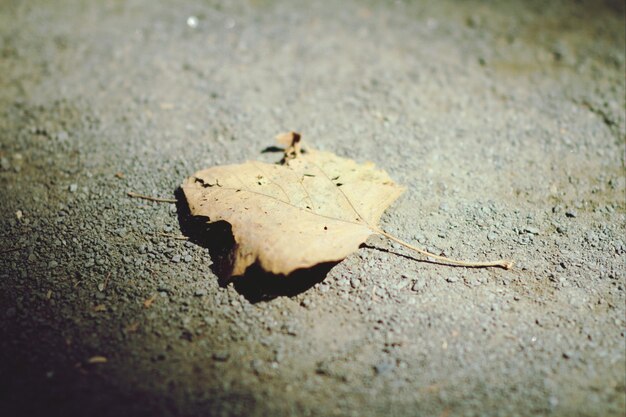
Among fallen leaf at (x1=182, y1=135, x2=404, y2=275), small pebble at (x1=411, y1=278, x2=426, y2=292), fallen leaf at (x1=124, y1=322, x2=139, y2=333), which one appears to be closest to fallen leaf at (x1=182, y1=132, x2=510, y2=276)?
fallen leaf at (x1=182, y1=135, x2=404, y2=275)

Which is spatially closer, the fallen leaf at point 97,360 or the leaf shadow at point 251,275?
the fallen leaf at point 97,360

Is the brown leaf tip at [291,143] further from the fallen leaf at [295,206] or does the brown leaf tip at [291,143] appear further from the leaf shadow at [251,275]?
the leaf shadow at [251,275]

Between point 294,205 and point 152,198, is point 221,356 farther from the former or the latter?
point 152,198

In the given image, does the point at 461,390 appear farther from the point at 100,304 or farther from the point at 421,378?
the point at 100,304

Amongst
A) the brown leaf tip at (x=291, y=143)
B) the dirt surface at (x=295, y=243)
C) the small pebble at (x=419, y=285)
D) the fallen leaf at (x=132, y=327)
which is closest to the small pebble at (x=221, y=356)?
the dirt surface at (x=295, y=243)

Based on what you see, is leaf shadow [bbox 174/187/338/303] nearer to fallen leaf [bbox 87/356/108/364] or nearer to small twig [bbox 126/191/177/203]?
small twig [bbox 126/191/177/203]
